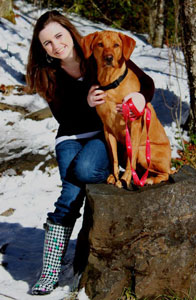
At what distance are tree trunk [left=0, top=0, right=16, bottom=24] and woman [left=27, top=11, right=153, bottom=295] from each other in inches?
340

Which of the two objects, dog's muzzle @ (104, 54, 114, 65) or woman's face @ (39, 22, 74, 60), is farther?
woman's face @ (39, 22, 74, 60)

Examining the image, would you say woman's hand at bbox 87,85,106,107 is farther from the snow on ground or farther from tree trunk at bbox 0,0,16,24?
tree trunk at bbox 0,0,16,24

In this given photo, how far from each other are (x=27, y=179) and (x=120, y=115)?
8.75 feet

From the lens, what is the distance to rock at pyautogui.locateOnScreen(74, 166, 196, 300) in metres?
2.38

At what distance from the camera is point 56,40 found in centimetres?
271

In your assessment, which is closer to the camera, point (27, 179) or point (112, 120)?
point (112, 120)

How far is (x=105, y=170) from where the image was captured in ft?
8.70

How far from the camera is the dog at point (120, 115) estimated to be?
2.37 meters

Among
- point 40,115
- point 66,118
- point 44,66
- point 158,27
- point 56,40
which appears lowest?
point 158,27

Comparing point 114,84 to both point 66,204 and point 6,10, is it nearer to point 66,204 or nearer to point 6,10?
point 66,204

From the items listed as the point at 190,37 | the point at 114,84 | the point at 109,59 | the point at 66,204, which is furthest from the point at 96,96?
the point at 190,37

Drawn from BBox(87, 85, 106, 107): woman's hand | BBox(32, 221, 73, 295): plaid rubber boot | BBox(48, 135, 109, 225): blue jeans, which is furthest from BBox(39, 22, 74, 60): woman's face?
BBox(32, 221, 73, 295): plaid rubber boot

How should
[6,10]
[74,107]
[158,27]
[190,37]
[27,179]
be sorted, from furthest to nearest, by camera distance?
[158,27] < [6,10] < [190,37] < [27,179] < [74,107]

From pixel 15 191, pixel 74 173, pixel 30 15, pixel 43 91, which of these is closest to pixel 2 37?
pixel 30 15
